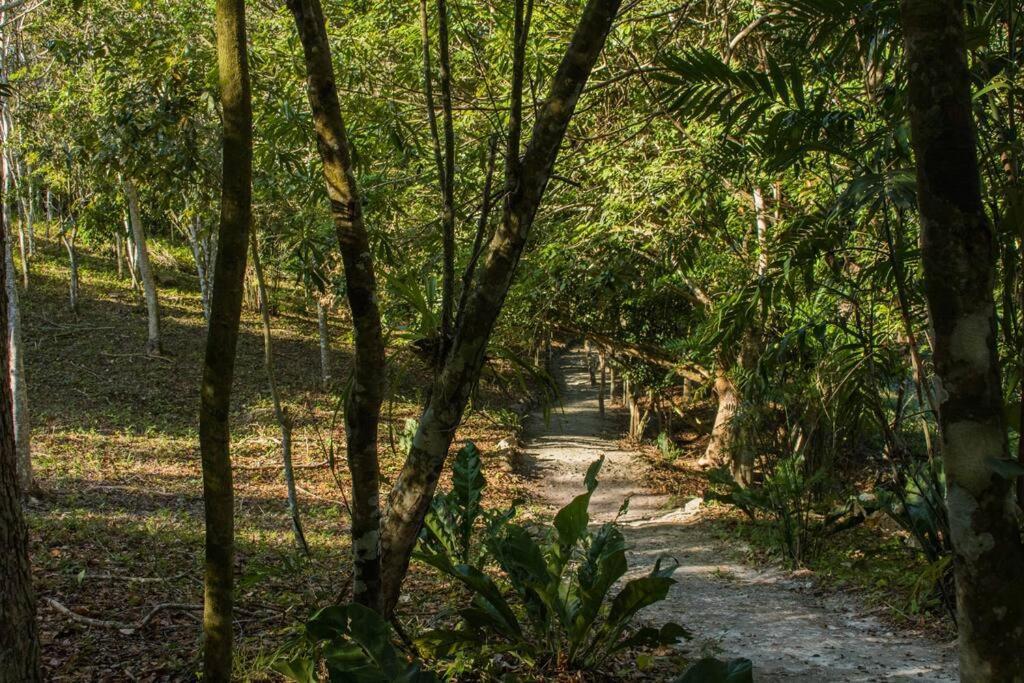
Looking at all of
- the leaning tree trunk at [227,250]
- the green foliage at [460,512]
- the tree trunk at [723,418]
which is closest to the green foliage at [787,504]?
the green foliage at [460,512]

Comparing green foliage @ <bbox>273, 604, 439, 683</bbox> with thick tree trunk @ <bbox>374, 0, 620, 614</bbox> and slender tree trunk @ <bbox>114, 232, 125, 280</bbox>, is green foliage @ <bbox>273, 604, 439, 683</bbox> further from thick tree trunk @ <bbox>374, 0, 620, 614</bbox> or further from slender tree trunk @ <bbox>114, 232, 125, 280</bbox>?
slender tree trunk @ <bbox>114, 232, 125, 280</bbox>

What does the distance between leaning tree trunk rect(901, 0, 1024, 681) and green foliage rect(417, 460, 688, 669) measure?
2.23m

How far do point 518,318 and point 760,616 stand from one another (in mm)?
6341

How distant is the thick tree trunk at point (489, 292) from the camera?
3.34 m

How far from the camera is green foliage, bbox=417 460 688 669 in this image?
432 centimetres

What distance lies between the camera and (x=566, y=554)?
15.2ft

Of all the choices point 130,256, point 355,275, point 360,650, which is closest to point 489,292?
point 355,275

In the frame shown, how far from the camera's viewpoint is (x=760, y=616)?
6633mm

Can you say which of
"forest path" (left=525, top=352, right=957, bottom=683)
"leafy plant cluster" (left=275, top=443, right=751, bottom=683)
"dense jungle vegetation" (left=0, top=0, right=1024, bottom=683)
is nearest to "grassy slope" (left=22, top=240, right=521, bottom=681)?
"dense jungle vegetation" (left=0, top=0, right=1024, bottom=683)

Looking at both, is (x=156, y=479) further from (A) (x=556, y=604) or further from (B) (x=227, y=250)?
(B) (x=227, y=250)

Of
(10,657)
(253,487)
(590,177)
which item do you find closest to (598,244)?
(590,177)

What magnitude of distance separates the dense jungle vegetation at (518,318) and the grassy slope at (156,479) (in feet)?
0.20

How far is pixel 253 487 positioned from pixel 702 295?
6990 millimetres

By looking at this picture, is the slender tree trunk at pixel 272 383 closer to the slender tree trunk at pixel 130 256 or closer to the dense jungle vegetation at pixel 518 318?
the dense jungle vegetation at pixel 518 318
